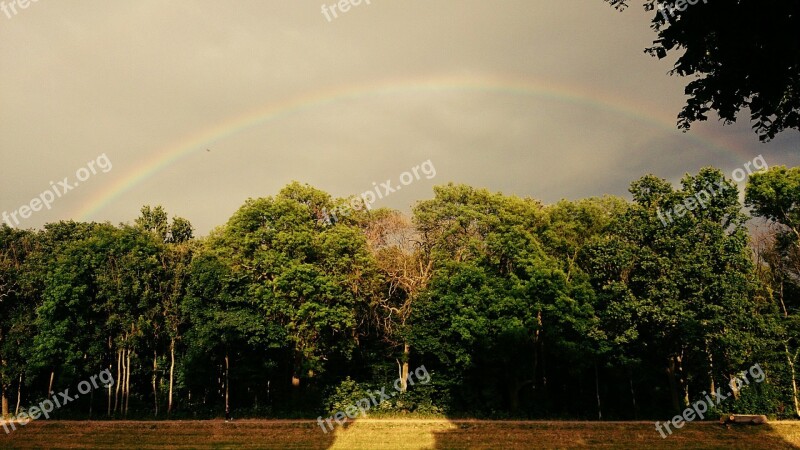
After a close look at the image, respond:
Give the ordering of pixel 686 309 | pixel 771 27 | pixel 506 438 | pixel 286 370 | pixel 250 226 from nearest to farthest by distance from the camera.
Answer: pixel 771 27
pixel 506 438
pixel 686 309
pixel 250 226
pixel 286 370

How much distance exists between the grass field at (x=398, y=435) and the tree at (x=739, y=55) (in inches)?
1003

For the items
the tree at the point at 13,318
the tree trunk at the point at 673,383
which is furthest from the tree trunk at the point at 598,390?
the tree at the point at 13,318

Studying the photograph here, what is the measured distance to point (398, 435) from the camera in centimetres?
3212

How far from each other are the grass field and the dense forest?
11.8 ft

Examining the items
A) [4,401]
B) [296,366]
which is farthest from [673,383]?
[4,401]

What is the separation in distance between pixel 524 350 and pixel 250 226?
925 inches

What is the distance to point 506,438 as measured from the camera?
1232 inches

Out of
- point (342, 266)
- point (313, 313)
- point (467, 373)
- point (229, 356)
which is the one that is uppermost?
point (342, 266)

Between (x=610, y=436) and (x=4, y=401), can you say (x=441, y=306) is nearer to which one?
(x=610, y=436)

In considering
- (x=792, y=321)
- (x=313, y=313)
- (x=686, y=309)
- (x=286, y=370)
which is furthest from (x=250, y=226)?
(x=792, y=321)

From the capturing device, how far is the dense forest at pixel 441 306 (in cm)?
3606

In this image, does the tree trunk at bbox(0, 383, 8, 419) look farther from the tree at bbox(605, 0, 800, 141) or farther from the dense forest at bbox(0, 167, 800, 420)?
the tree at bbox(605, 0, 800, 141)

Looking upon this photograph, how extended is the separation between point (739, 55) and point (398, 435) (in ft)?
98.2

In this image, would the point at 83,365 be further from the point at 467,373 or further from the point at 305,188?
the point at 467,373
